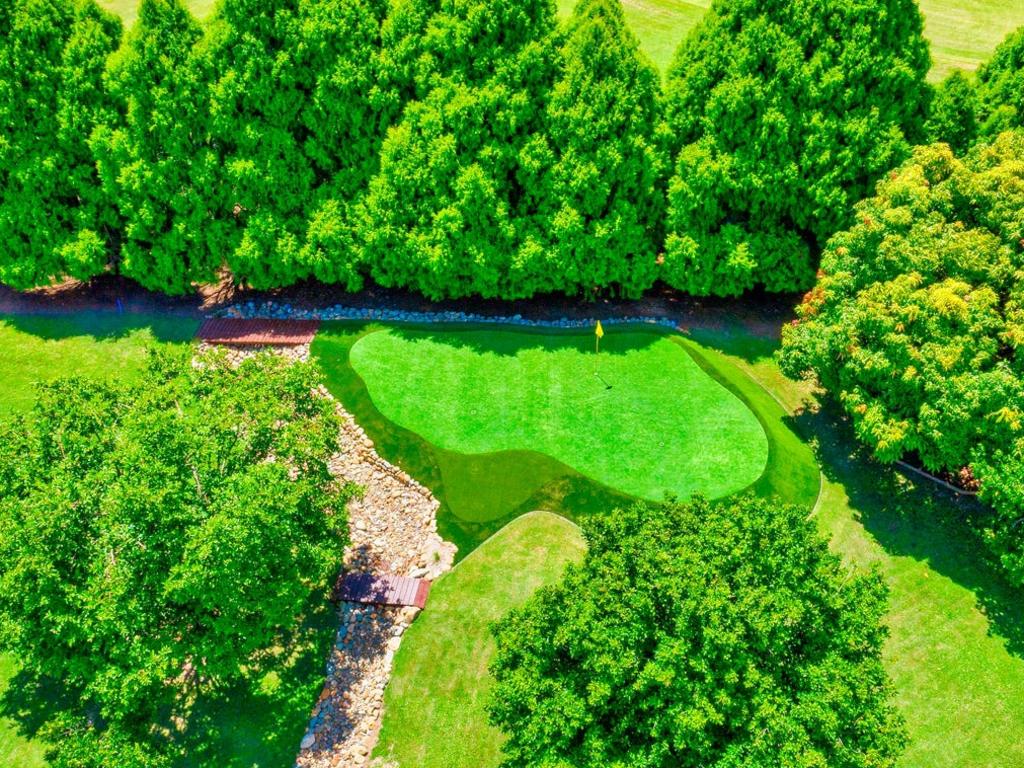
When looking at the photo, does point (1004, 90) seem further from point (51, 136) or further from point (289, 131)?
point (51, 136)

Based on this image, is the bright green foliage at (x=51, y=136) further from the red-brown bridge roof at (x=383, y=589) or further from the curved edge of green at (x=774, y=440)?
the curved edge of green at (x=774, y=440)

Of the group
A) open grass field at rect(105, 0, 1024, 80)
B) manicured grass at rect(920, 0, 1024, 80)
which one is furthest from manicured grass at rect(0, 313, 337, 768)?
manicured grass at rect(920, 0, 1024, 80)

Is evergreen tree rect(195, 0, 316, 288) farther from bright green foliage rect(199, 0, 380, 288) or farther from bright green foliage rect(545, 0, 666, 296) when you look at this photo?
bright green foliage rect(545, 0, 666, 296)

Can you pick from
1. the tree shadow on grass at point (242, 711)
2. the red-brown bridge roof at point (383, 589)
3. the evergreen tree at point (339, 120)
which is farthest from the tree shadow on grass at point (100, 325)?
the tree shadow on grass at point (242, 711)

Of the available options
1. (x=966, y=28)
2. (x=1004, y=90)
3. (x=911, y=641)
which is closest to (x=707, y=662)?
(x=911, y=641)

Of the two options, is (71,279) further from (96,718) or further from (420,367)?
(96,718)

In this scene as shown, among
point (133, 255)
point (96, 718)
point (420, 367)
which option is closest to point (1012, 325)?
point (420, 367)

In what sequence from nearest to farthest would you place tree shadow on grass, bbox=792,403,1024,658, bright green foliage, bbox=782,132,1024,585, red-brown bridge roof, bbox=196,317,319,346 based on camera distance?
bright green foliage, bbox=782,132,1024,585, tree shadow on grass, bbox=792,403,1024,658, red-brown bridge roof, bbox=196,317,319,346
